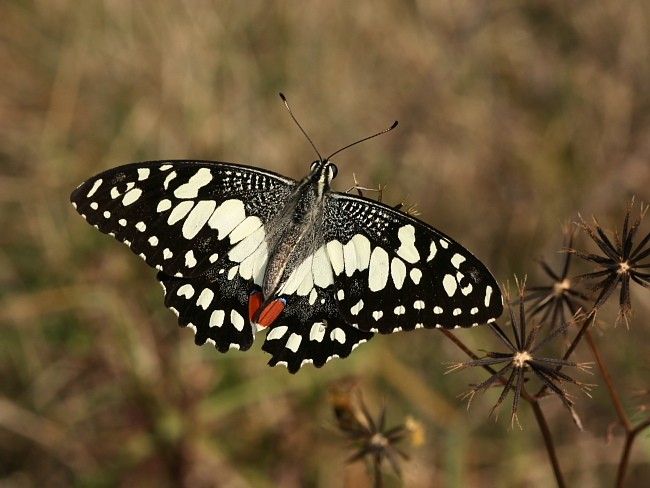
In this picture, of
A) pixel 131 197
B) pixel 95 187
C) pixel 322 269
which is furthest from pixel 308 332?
pixel 95 187

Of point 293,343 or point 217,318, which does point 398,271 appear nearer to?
point 293,343

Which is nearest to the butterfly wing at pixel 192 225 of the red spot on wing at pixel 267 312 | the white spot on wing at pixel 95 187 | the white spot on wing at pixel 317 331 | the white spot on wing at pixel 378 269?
the white spot on wing at pixel 95 187

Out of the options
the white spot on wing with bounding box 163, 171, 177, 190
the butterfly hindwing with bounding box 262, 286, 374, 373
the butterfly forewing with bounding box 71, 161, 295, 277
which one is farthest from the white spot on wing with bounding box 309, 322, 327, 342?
the white spot on wing with bounding box 163, 171, 177, 190

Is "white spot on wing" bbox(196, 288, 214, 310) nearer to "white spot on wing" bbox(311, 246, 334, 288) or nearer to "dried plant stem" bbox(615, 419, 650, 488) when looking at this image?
"white spot on wing" bbox(311, 246, 334, 288)

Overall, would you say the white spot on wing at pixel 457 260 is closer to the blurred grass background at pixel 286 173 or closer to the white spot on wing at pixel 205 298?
the white spot on wing at pixel 205 298

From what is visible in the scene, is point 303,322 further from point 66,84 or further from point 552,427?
point 66,84

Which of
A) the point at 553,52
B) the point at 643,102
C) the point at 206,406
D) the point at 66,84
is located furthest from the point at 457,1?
the point at 206,406

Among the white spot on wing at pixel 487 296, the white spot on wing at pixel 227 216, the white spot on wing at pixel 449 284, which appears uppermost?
the white spot on wing at pixel 227 216

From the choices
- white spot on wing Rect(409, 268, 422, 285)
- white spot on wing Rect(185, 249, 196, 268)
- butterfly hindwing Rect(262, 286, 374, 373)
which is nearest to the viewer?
white spot on wing Rect(409, 268, 422, 285)
